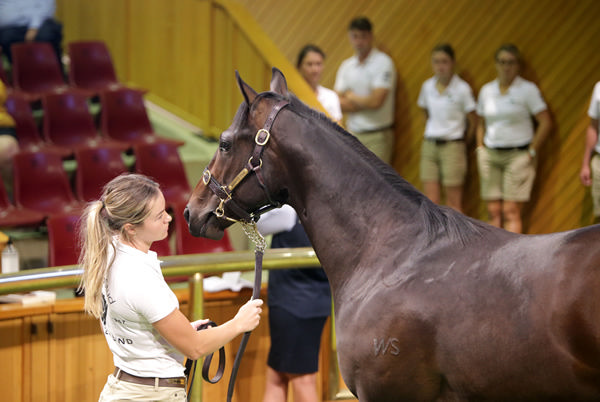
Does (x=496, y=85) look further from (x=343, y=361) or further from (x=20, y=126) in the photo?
(x=343, y=361)

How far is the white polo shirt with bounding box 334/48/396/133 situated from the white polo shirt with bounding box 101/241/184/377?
208 inches

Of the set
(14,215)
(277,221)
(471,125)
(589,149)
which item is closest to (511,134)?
(471,125)

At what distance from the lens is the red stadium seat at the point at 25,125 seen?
685 centimetres

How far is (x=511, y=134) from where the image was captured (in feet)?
23.1

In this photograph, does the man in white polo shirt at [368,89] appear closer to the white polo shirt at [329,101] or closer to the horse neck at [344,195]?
the white polo shirt at [329,101]

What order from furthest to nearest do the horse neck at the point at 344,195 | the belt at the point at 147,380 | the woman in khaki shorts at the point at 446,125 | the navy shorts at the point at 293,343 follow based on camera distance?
the woman in khaki shorts at the point at 446,125 → the navy shorts at the point at 293,343 → the horse neck at the point at 344,195 → the belt at the point at 147,380

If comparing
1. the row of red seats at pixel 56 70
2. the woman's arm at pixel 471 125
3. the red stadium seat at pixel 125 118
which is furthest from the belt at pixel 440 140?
the row of red seats at pixel 56 70

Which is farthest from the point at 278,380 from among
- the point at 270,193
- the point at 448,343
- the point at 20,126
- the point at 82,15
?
the point at 82,15

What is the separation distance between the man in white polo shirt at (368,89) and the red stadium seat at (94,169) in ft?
7.88

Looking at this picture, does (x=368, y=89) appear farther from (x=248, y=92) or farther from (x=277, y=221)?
(x=248, y=92)

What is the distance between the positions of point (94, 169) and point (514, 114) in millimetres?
3634

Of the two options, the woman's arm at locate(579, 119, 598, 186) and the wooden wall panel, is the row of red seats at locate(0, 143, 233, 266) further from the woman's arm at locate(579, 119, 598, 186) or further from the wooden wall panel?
the woman's arm at locate(579, 119, 598, 186)

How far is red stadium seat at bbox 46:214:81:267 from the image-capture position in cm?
513

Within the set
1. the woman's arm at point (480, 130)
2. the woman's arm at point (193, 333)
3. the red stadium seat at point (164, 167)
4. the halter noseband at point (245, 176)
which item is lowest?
the red stadium seat at point (164, 167)
